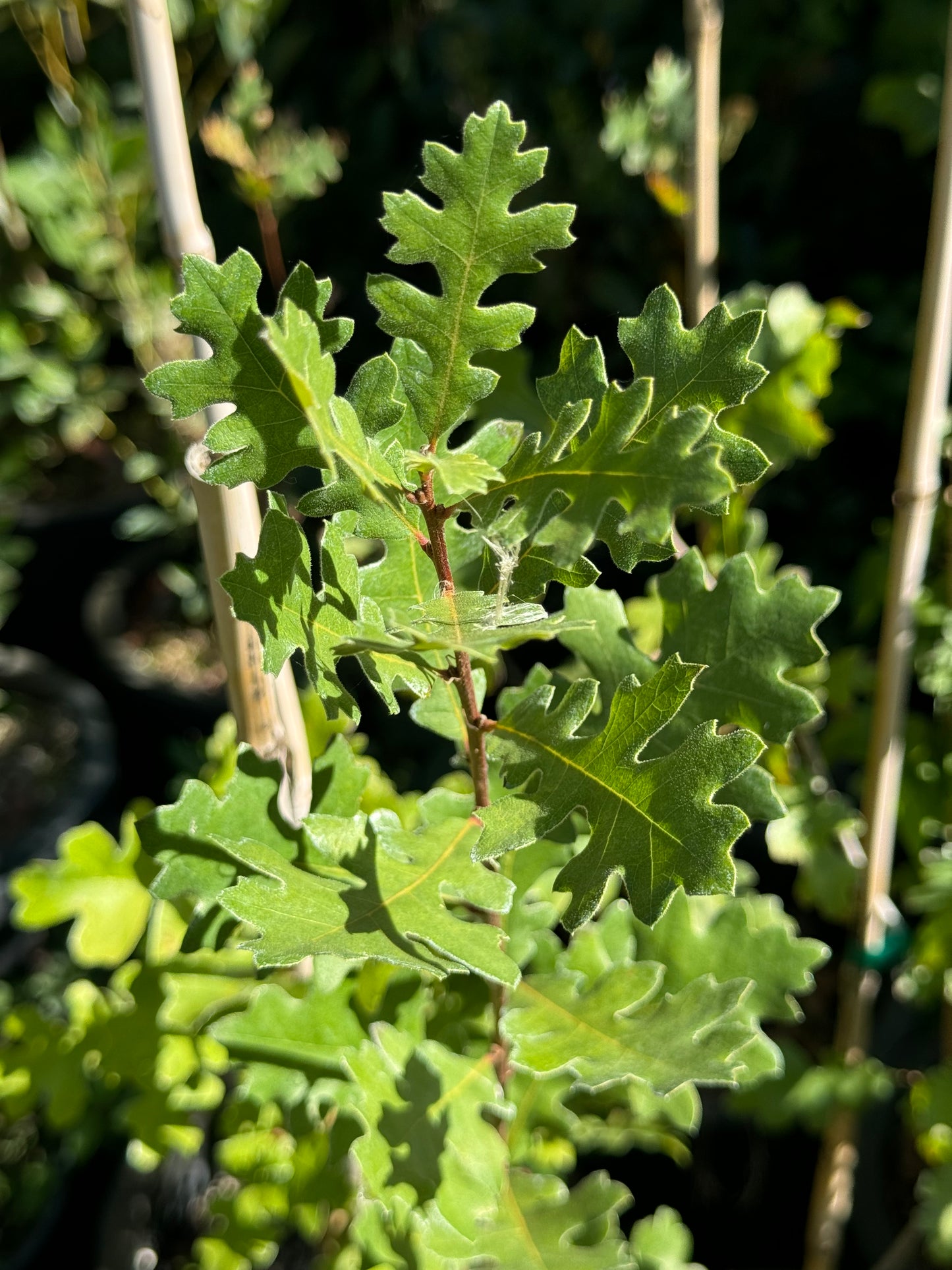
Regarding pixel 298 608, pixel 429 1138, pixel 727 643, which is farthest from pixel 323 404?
pixel 429 1138

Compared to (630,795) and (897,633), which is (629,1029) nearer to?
(630,795)

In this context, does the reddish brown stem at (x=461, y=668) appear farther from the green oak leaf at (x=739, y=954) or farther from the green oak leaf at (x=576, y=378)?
the green oak leaf at (x=739, y=954)

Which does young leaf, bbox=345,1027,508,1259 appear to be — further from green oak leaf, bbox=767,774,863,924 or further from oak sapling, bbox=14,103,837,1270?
green oak leaf, bbox=767,774,863,924

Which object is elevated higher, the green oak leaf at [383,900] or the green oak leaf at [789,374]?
the green oak leaf at [789,374]

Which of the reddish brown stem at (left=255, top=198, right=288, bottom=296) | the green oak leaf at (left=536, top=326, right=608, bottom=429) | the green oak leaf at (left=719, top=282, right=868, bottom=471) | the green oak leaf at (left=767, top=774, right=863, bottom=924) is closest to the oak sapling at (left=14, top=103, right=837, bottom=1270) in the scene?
the green oak leaf at (left=536, top=326, right=608, bottom=429)

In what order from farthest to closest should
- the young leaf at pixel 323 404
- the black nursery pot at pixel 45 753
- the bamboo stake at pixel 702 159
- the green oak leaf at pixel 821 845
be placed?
1. the black nursery pot at pixel 45 753
2. the green oak leaf at pixel 821 845
3. the bamboo stake at pixel 702 159
4. the young leaf at pixel 323 404

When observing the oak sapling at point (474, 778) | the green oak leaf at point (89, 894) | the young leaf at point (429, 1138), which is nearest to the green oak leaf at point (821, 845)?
the oak sapling at point (474, 778)
